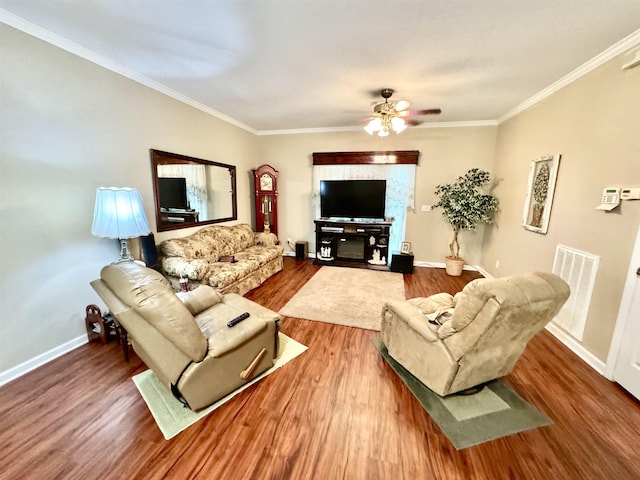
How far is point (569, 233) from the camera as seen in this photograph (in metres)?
2.54

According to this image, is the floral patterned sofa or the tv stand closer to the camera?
the floral patterned sofa

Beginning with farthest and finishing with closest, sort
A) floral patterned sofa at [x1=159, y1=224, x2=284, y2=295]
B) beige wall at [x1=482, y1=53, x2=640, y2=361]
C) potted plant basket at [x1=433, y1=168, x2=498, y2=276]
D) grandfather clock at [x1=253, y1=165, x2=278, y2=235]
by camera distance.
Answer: grandfather clock at [x1=253, y1=165, x2=278, y2=235] < potted plant basket at [x1=433, y1=168, x2=498, y2=276] < floral patterned sofa at [x1=159, y1=224, x2=284, y2=295] < beige wall at [x1=482, y1=53, x2=640, y2=361]

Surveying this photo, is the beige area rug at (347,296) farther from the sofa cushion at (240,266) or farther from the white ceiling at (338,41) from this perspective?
the white ceiling at (338,41)

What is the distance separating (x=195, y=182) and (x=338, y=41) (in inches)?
107

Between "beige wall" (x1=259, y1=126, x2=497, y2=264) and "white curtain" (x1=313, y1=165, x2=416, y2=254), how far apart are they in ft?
0.46

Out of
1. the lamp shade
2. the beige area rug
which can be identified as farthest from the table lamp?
the beige area rug

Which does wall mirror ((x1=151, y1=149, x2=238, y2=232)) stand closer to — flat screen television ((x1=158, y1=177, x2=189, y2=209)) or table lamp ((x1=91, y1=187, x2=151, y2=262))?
flat screen television ((x1=158, y1=177, x2=189, y2=209))

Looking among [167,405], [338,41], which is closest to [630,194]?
[338,41]

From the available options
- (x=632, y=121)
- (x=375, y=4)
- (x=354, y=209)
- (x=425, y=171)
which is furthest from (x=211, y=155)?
(x=632, y=121)

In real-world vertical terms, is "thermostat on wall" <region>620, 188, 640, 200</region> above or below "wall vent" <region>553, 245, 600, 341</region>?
above

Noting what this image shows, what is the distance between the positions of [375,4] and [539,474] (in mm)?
2961

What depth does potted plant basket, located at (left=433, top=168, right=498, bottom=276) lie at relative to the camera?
4.18 metres

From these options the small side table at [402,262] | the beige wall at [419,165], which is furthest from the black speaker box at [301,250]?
the small side table at [402,262]

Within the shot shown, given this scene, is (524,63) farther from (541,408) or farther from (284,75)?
(541,408)
